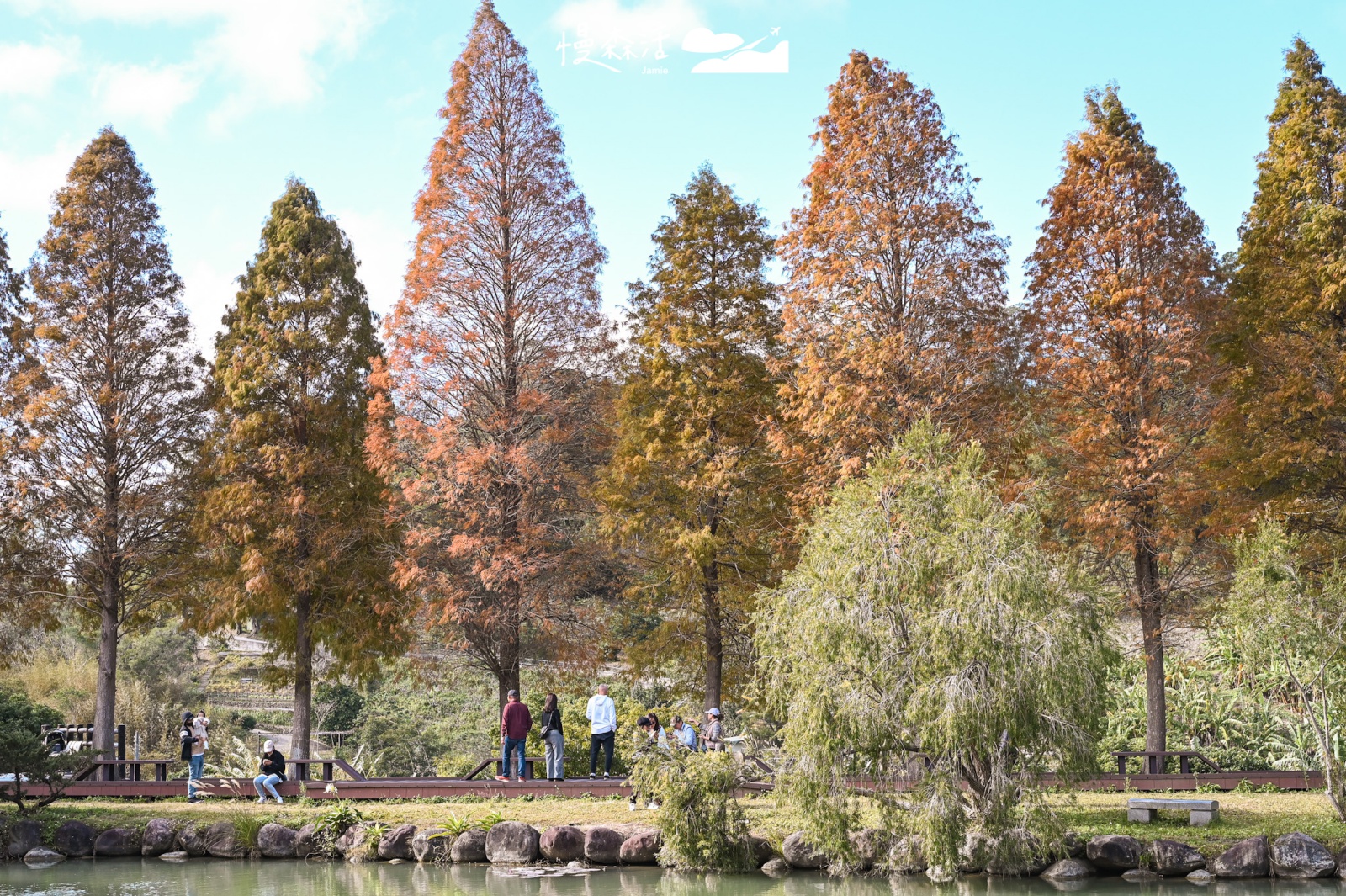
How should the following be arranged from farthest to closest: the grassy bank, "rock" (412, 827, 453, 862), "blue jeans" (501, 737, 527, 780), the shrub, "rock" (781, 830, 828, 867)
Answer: "blue jeans" (501, 737, 527, 780) → "rock" (412, 827, 453, 862) → "rock" (781, 830, 828, 867) → the shrub → the grassy bank

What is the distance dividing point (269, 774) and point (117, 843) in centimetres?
250

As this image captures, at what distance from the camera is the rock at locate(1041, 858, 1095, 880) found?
14445 millimetres

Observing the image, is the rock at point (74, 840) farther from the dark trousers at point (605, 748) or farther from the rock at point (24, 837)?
the dark trousers at point (605, 748)

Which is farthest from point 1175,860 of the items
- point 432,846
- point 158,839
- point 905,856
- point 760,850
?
point 158,839

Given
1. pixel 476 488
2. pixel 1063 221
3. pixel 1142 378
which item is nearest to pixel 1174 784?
pixel 1142 378

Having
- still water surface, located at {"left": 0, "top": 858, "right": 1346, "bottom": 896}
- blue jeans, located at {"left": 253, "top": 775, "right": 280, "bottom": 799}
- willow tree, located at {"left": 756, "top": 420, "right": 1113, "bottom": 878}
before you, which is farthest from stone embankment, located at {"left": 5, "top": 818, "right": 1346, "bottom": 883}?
blue jeans, located at {"left": 253, "top": 775, "right": 280, "bottom": 799}

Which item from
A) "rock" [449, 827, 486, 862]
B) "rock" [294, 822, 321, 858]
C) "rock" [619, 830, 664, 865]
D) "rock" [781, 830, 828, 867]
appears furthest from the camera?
"rock" [294, 822, 321, 858]

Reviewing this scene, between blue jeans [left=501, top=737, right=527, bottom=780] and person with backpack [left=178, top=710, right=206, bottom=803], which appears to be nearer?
blue jeans [left=501, top=737, right=527, bottom=780]

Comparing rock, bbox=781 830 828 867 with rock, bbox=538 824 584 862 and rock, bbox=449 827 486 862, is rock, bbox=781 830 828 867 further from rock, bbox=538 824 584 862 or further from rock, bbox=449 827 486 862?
rock, bbox=449 827 486 862

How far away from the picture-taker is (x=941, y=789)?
46.2 ft

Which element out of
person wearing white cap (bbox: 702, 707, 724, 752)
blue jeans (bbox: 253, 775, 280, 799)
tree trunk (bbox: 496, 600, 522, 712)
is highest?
tree trunk (bbox: 496, 600, 522, 712)

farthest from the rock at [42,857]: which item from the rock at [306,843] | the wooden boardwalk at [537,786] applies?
the rock at [306,843]

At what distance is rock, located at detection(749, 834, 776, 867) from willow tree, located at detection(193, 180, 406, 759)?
10.4 meters

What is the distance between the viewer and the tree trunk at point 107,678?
76.3 feet
